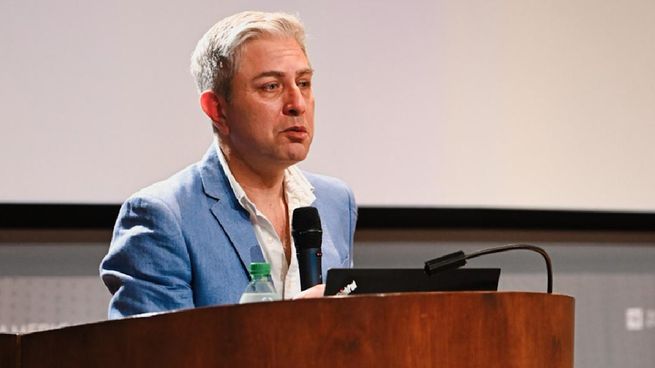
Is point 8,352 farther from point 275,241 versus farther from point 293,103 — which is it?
point 293,103

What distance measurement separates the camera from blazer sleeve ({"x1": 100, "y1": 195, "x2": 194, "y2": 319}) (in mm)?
2488

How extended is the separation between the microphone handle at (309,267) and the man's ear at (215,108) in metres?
0.52

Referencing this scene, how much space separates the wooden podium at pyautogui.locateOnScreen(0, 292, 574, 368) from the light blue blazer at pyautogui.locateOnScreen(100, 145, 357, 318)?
0.70 metres

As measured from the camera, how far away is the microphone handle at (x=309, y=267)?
2344mm

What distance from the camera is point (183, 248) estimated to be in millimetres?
2590

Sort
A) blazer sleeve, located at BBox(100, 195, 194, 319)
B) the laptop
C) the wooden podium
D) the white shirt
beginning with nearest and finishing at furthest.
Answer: the wooden podium, the laptop, blazer sleeve, located at BBox(100, 195, 194, 319), the white shirt

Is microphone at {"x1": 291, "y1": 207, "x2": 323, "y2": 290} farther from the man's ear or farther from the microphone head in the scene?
the man's ear

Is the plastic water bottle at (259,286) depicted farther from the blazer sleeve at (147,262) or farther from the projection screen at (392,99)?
the projection screen at (392,99)

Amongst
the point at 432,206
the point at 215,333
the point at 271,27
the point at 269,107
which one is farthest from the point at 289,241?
the point at 432,206

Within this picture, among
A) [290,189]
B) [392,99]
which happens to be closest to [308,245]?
[290,189]

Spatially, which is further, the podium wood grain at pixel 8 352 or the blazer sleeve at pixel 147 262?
the blazer sleeve at pixel 147 262

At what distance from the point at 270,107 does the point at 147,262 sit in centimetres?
48

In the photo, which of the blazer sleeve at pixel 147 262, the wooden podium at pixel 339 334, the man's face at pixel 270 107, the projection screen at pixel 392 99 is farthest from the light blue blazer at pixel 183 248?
the projection screen at pixel 392 99

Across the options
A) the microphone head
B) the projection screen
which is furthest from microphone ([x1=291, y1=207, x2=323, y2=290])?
the projection screen
